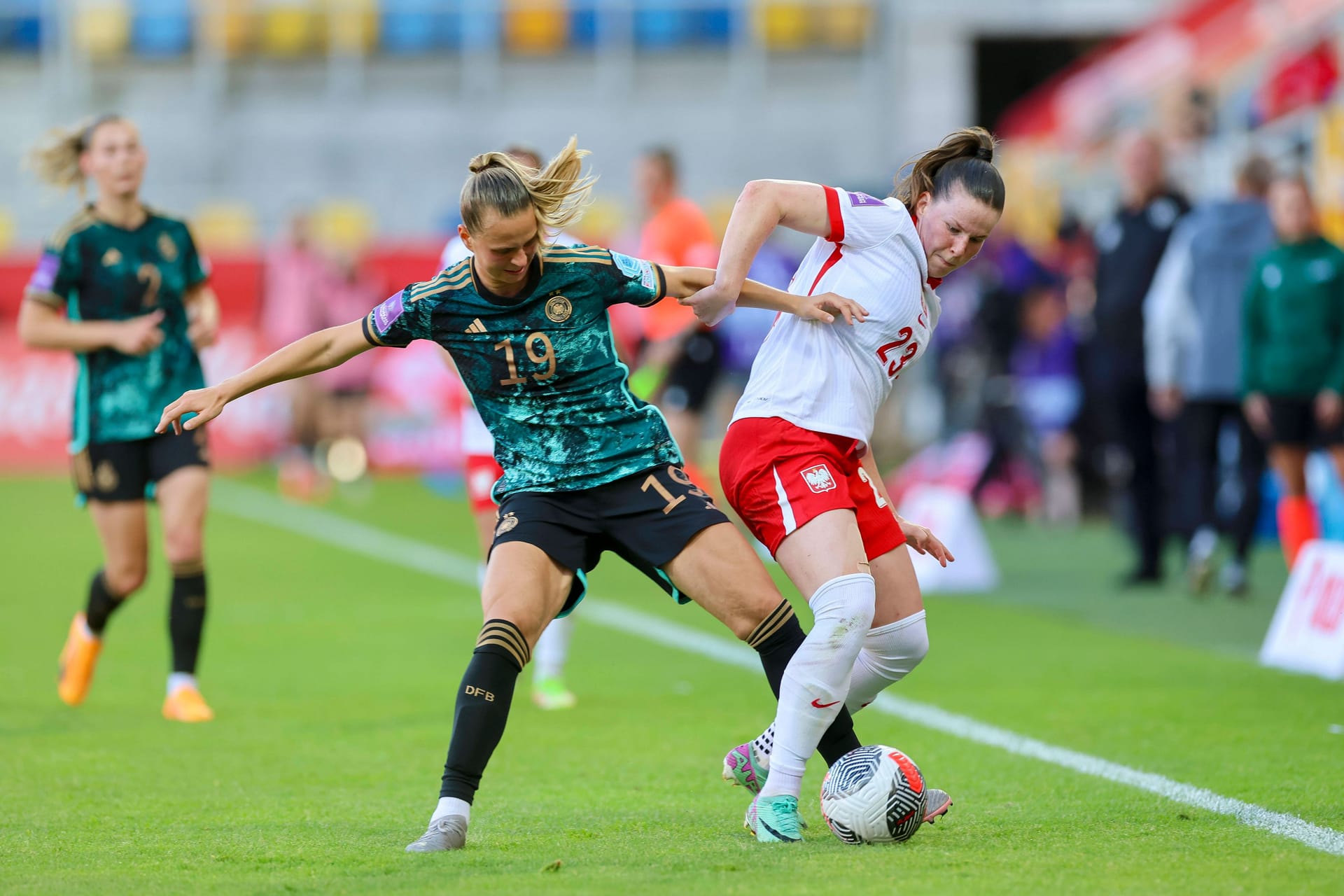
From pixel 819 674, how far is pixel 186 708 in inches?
134

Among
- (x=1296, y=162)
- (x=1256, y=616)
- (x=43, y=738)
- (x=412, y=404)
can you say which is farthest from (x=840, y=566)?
(x=412, y=404)

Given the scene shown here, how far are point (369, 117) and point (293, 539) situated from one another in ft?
63.2

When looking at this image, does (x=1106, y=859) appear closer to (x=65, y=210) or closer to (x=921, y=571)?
(x=921, y=571)

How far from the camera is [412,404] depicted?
21.7 m

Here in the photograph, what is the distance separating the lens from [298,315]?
64.4 ft

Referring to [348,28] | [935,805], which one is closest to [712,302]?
[935,805]

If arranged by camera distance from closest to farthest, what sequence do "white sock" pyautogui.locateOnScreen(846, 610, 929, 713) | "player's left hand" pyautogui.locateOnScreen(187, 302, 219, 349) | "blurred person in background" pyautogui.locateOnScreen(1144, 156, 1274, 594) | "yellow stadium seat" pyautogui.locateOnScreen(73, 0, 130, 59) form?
1. "white sock" pyautogui.locateOnScreen(846, 610, 929, 713)
2. "player's left hand" pyautogui.locateOnScreen(187, 302, 219, 349)
3. "blurred person in background" pyautogui.locateOnScreen(1144, 156, 1274, 594)
4. "yellow stadium seat" pyautogui.locateOnScreen(73, 0, 130, 59)

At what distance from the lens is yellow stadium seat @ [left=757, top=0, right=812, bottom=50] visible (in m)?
32.6

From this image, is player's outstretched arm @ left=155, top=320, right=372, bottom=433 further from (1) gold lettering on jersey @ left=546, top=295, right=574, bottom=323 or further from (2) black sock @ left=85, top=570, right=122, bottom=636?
(2) black sock @ left=85, top=570, right=122, bottom=636

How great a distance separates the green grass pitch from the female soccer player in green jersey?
0.48 metres

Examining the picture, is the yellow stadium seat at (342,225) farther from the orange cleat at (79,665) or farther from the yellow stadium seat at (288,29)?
the orange cleat at (79,665)

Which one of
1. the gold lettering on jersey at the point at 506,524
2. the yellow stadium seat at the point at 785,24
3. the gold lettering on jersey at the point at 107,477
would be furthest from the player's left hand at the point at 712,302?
the yellow stadium seat at the point at 785,24

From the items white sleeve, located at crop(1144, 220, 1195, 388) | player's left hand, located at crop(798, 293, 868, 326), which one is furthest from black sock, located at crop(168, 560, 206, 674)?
white sleeve, located at crop(1144, 220, 1195, 388)

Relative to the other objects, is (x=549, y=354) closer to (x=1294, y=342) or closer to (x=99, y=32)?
(x=1294, y=342)
